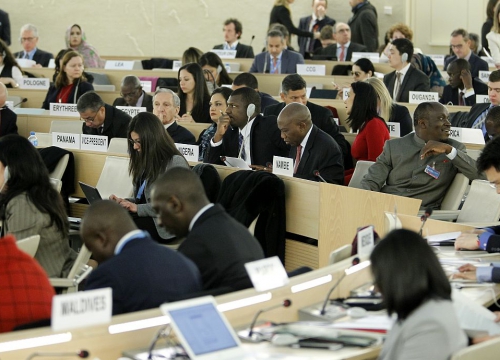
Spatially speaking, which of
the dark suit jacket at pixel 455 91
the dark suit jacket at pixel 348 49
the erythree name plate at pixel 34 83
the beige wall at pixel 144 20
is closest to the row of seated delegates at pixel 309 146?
the dark suit jacket at pixel 455 91

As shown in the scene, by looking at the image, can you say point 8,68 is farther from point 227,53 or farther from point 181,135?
point 181,135

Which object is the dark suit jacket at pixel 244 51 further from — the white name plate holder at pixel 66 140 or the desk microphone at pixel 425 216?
the desk microphone at pixel 425 216

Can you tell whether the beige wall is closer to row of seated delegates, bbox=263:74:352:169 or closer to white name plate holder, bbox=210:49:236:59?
white name plate holder, bbox=210:49:236:59

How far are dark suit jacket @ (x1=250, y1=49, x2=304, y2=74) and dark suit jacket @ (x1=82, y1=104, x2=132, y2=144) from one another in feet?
11.0

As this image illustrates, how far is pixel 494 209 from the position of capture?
15.6ft

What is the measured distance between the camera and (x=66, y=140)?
6.54 meters

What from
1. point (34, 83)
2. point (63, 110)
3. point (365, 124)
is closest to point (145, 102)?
point (63, 110)

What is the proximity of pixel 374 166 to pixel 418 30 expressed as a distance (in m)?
8.17

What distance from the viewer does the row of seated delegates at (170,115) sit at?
6492 mm

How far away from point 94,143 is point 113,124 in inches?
23.1

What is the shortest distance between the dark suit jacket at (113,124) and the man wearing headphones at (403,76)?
2666mm

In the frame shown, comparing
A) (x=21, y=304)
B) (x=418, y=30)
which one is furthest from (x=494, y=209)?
(x=418, y=30)

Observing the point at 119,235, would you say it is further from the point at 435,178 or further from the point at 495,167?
the point at 435,178

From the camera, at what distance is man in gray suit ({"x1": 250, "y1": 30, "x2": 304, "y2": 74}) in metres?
10.1
